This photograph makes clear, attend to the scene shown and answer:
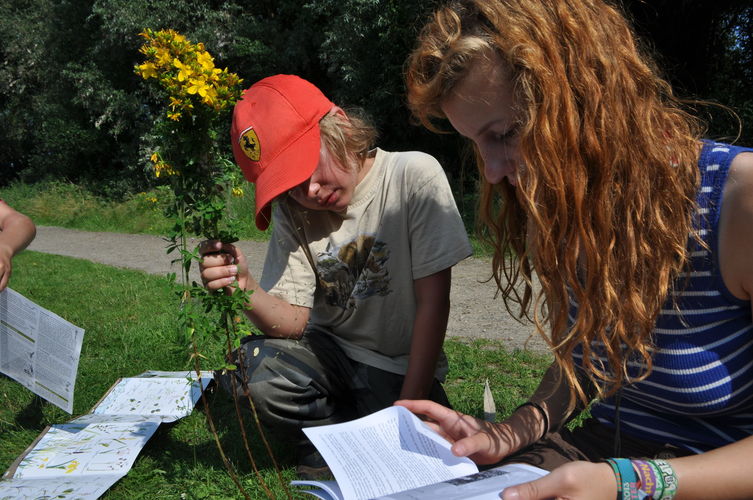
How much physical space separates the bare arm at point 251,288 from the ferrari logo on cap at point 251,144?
363 mm

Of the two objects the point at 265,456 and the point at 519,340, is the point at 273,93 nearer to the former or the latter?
the point at 265,456

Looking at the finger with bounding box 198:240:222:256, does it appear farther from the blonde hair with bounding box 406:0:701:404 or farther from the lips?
the blonde hair with bounding box 406:0:701:404

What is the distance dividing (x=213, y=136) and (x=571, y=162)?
958 mm

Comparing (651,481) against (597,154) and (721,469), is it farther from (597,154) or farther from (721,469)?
(597,154)

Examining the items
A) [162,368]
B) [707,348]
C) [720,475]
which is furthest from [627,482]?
[162,368]

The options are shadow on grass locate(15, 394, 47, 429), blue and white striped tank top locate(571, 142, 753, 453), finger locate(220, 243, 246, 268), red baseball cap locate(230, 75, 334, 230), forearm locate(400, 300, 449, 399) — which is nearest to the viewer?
blue and white striped tank top locate(571, 142, 753, 453)

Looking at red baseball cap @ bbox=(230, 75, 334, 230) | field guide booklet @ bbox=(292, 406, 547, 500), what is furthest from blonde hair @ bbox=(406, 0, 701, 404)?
red baseball cap @ bbox=(230, 75, 334, 230)

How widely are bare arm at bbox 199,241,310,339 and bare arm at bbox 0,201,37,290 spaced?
0.93 meters

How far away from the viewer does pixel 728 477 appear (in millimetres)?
1220

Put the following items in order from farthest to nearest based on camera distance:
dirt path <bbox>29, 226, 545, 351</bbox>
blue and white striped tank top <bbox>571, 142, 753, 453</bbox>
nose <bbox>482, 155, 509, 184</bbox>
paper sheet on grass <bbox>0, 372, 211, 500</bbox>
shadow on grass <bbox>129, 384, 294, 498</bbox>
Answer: dirt path <bbox>29, 226, 545, 351</bbox>, shadow on grass <bbox>129, 384, 294, 498</bbox>, paper sheet on grass <bbox>0, 372, 211, 500</bbox>, nose <bbox>482, 155, 509, 184</bbox>, blue and white striped tank top <bbox>571, 142, 753, 453</bbox>

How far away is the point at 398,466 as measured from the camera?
1.42 meters

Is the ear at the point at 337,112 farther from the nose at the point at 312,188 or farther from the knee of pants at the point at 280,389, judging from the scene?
the knee of pants at the point at 280,389

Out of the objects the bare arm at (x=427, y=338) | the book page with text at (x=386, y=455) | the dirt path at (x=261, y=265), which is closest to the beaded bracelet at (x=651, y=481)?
the book page with text at (x=386, y=455)

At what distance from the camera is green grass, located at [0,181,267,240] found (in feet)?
35.1
